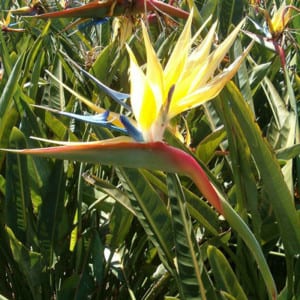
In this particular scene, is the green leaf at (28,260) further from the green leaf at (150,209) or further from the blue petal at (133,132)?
the blue petal at (133,132)

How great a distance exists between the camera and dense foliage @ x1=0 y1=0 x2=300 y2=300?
2.97 ft

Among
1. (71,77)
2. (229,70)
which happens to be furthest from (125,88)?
(229,70)

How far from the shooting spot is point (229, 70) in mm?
620

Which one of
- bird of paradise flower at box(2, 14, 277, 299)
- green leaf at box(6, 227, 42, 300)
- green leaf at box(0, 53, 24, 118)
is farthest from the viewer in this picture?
green leaf at box(0, 53, 24, 118)

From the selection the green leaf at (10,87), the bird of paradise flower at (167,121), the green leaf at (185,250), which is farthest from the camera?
the green leaf at (10,87)

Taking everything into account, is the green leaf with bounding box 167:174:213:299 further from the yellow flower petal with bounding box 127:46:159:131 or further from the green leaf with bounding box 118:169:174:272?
the yellow flower petal with bounding box 127:46:159:131

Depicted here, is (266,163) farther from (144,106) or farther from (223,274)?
(144,106)

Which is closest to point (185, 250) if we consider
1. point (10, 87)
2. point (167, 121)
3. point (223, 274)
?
point (223, 274)

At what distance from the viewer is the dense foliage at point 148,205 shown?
0.90 metres

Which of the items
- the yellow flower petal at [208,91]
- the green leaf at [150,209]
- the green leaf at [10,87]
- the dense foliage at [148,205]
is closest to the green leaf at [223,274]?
the dense foliage at [148,205]

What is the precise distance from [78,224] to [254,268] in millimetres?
329

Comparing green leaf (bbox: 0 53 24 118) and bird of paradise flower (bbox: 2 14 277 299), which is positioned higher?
bird of paradise flower (bbox: 2 14 277 299)

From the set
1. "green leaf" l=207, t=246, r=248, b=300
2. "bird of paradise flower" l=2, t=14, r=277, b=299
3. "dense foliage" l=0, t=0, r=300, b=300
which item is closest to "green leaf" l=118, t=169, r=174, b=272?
"dense foliage" l=0, t=0, r=300, b=300

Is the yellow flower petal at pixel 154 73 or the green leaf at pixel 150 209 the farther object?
the green leaf at pixel 150 209
